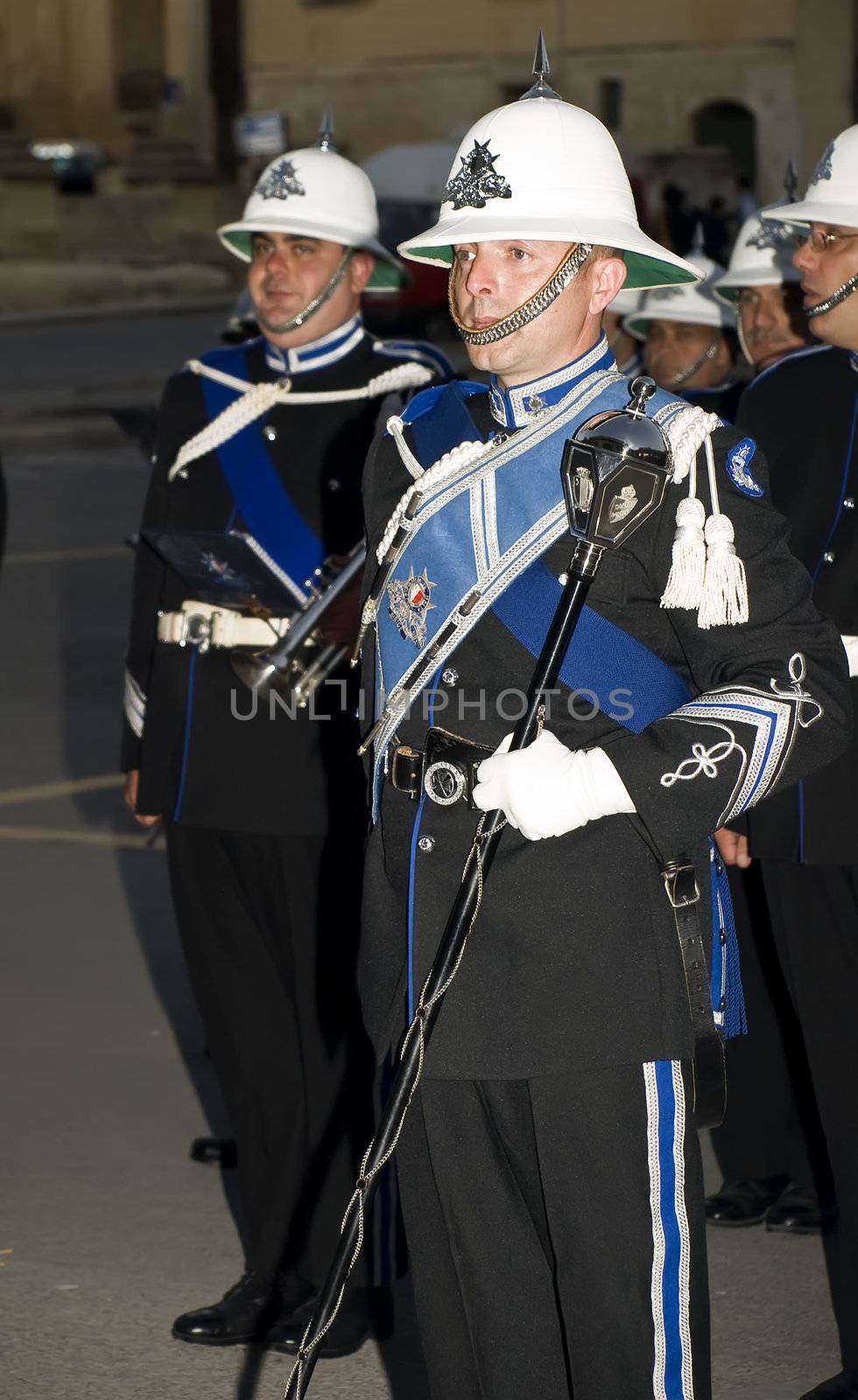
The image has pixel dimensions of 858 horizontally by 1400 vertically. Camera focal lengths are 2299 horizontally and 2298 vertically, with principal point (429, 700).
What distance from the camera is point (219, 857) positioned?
470 centimetres

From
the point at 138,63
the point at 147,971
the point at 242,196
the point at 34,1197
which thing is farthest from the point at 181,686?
the point at 138,63

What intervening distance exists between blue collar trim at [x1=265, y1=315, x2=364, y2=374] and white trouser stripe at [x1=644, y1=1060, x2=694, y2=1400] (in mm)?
2091

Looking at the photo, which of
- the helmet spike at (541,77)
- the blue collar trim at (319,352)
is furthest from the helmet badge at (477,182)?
the blue collar trim at (319,352)

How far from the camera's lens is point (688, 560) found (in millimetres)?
3029

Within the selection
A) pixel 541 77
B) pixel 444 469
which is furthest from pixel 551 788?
pixel 541 77

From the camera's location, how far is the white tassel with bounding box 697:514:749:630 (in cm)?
300

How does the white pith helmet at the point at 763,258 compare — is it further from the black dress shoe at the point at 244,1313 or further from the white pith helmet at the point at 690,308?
the black dress shoe at the point at 244,1313

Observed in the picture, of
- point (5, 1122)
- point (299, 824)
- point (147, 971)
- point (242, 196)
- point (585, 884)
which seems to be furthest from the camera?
point (242, 196)

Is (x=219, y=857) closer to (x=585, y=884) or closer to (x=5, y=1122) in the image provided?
(x=5, y=1122)

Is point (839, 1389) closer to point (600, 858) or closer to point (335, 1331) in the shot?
point (335, 1331)

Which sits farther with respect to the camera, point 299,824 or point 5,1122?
point 5,1122

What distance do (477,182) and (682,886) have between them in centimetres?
103

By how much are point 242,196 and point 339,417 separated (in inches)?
1518

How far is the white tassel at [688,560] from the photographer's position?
3020 millimetres
